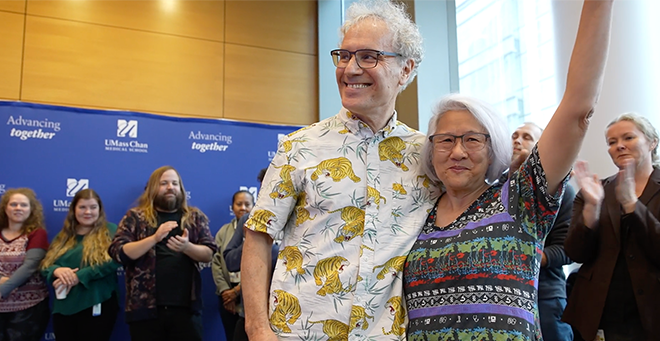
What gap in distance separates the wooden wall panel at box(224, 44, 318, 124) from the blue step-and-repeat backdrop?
481 mm

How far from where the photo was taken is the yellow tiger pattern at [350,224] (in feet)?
4.68

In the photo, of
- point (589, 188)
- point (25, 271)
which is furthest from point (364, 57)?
point (25, 271)

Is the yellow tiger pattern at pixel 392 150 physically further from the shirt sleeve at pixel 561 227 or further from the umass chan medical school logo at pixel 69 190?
the umass chan medical school logo at pixel 69 190

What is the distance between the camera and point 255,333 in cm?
139

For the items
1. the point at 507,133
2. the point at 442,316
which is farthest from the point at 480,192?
the point at 442,316

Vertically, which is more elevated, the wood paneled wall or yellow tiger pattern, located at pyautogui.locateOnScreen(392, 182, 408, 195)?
the wood paneled wall

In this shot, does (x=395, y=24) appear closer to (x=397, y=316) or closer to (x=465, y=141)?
(x=465, y=141)

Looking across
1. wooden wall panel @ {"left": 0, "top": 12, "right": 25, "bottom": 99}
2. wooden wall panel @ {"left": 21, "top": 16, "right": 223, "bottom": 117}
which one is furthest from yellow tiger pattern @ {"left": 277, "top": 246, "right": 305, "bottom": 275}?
wooden wall panel @ {"left": 0, "top": 12, "right": 25, "bottom": 99}

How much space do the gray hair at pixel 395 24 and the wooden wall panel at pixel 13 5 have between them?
4274mm

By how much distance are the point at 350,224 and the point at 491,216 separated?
354 millimetres

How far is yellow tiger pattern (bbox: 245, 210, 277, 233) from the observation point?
1446 millimetres

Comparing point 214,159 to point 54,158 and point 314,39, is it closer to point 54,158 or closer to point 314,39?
point 54,158

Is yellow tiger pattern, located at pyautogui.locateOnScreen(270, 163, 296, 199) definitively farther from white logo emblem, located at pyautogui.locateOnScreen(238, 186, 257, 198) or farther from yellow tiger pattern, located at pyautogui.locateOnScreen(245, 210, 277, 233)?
white logo emblem, located at pyautogui.locateOnScreen(238, 186, 257, 198)

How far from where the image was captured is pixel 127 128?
4.70m
